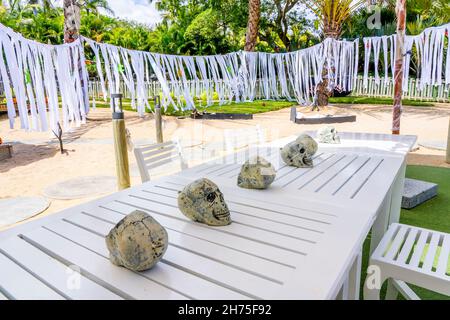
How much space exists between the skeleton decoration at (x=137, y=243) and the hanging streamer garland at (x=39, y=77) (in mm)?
2208

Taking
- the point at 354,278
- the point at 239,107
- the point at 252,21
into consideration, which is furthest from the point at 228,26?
the point at 354,278

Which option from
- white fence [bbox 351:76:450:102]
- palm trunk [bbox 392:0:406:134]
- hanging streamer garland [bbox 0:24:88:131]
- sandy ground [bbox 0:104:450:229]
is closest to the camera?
hanging streamer garland [bbox 0:24:88:131]

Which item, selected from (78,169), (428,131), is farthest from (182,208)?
(428,131)

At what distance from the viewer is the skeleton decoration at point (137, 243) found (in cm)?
105

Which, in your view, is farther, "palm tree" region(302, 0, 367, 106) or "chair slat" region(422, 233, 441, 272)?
"palm tree" region(302, 0, 367, 106)

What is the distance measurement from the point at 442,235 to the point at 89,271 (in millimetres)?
1909

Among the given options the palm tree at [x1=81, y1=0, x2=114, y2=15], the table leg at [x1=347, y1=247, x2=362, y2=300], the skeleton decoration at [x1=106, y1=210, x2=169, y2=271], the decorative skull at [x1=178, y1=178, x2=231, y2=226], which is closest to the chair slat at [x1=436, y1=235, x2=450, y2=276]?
the table leg at [x1=347, y1=247, x2=362, y2=300]

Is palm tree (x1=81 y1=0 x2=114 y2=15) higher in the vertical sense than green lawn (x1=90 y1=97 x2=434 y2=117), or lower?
higher

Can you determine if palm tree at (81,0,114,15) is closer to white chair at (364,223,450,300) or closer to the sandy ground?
the sandy ground

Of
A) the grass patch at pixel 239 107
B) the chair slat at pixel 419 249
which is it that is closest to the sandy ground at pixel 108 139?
the grass patch at pixel 239 107

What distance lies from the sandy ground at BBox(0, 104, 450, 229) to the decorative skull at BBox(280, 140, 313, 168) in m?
2.26

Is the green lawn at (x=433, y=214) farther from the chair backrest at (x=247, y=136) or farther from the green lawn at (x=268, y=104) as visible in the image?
the green lawn at (x=268, y=104)

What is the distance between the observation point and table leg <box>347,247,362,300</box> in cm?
132
